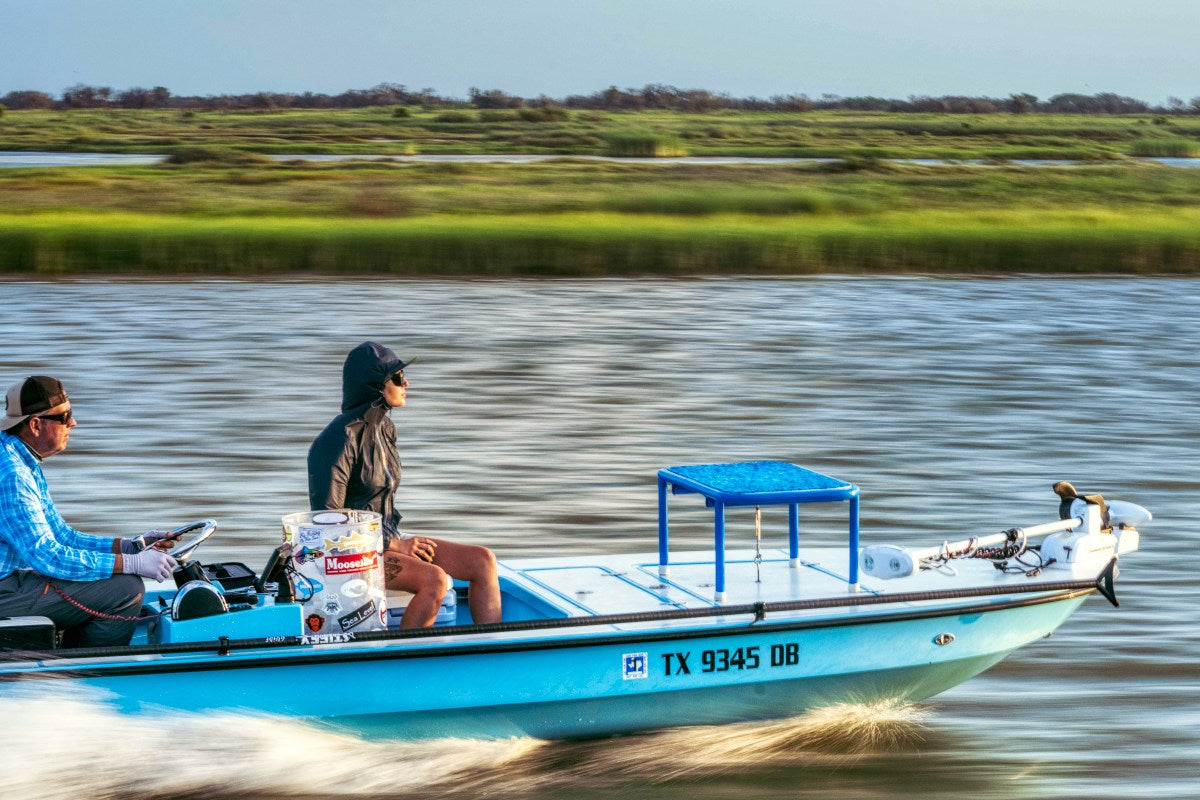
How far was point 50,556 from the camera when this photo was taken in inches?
220

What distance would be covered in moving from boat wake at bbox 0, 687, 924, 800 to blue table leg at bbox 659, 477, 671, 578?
83cm

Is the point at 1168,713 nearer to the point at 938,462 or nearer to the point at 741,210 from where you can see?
the point at 938,462

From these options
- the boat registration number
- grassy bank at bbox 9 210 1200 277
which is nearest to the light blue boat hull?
the boat registration number

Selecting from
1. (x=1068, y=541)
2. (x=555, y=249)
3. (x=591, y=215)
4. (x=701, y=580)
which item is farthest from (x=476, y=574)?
(x=591, y=215)

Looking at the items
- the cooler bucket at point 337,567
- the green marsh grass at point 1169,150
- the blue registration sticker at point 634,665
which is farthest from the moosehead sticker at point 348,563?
the green marsh grass at point 1169,150

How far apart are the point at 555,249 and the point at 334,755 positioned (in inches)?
919

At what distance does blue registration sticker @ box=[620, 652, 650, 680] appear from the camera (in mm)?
6129

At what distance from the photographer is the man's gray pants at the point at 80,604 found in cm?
564

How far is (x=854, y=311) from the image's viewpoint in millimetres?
23719

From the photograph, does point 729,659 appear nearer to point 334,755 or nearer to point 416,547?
point 416,547

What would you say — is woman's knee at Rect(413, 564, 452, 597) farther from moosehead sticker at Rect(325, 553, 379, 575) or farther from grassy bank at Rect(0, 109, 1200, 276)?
grassy bank at Rect(0, 109, 1200, 276)

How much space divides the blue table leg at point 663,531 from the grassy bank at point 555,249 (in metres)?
21.4

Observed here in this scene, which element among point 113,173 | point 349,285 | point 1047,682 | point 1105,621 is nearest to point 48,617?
point 1047,682

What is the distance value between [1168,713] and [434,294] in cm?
1933
